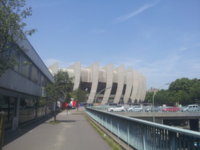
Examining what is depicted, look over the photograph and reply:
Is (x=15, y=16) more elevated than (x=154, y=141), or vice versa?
(x=15, y=16)

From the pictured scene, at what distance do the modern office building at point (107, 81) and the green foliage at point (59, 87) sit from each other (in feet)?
198

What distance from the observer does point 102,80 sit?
97312mm

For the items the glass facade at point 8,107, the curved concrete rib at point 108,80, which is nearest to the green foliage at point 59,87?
the glass facade at point 8,107

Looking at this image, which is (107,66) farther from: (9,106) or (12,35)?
(12,35)

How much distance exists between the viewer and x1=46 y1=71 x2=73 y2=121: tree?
2148 cm

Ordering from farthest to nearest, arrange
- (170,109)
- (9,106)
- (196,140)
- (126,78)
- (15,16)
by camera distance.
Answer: (126,78), (170,109), (9,106), (15,16), (196,140)

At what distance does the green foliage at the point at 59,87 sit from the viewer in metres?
21.5

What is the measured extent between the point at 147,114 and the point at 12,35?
125 ft

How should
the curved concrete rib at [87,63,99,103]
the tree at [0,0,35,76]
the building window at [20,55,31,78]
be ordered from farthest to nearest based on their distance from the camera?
the curved concrete rib at [87,63,99,103]
the building window at [20,55,31,78]
the tree at [0,0,35,76]

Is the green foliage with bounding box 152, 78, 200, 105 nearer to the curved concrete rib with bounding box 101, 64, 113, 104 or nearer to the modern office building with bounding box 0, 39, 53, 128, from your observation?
the curved concrete rib with bounding box 101, 64, 113, 104

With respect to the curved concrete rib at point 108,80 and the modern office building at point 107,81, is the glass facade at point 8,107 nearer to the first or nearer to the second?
the modern office building at point 107,81

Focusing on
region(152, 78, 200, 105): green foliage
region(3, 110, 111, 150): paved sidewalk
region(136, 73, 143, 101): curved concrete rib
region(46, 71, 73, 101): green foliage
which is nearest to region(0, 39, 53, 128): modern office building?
region(3, 110, 111, 150): paved sidewalk

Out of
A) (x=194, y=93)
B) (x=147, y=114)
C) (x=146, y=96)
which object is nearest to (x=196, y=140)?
(x=147, y=114)

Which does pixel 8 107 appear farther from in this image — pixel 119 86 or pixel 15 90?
pixel 119 86
